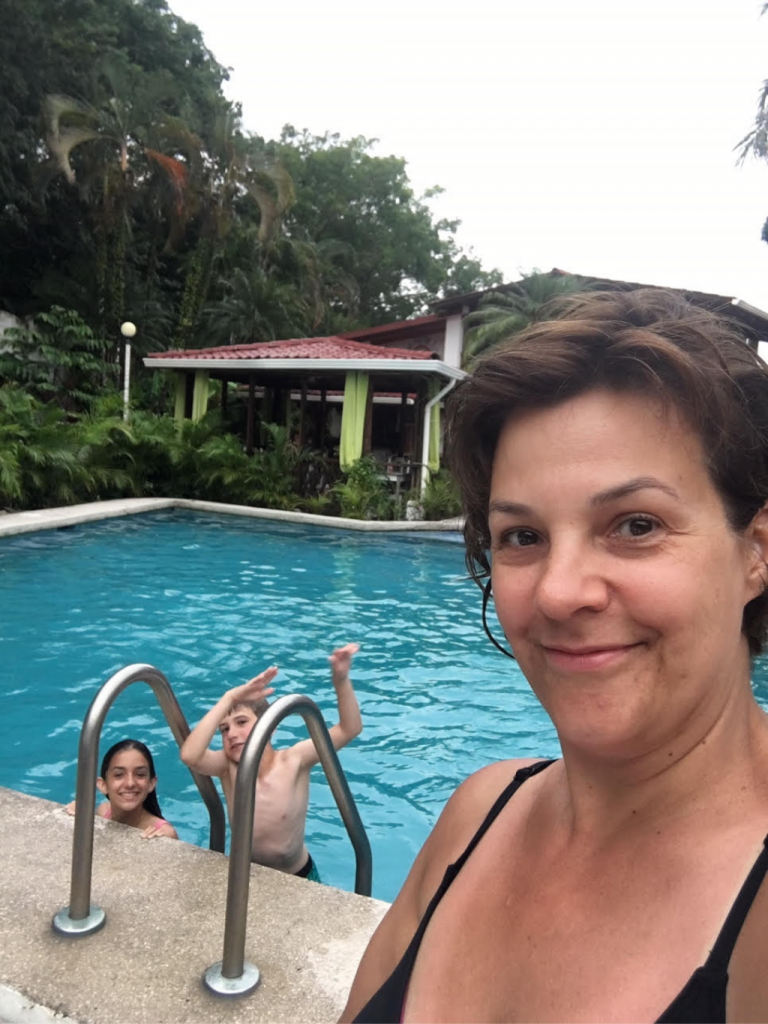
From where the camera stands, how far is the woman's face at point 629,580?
99 cm

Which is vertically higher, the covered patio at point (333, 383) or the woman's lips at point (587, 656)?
the covered patio at point (333, 383)

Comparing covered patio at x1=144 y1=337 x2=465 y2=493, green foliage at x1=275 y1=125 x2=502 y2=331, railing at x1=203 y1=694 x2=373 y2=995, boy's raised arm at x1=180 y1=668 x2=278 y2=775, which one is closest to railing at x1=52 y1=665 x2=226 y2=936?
railing at x1=203 y1=694 x2=373 y2=995

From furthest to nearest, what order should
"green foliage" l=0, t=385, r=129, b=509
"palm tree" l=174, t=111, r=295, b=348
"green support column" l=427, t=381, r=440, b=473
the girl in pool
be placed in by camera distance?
"palm tree" l=174, t=111, r=295, b=348
"green support column" l=427, t=381, r=440, b=473
"green foliage" l=0, t=385, r=129, b=509
the girl in pool

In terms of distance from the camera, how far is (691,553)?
3.25 feet

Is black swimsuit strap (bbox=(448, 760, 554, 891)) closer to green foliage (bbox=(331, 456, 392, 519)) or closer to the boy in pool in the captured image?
the boy in pool

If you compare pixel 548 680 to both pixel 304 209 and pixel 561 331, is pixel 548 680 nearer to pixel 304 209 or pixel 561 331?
pixel 561 331

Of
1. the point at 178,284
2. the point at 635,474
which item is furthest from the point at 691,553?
the point at 178,284

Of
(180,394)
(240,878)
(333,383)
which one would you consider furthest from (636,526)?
(333,383)

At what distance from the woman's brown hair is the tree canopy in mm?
23338

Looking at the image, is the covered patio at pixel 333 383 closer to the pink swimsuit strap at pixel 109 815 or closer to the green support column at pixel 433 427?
the green support column at pixel 433 427

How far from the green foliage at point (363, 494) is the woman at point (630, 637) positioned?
15.2 m

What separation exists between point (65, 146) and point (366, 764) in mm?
20594

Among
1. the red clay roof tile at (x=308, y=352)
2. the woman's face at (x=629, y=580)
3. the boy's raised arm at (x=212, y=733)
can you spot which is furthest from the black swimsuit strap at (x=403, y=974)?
the red clay roof tile at (x=308, y=352)

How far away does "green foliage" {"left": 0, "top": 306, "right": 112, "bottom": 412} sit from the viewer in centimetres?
2253
